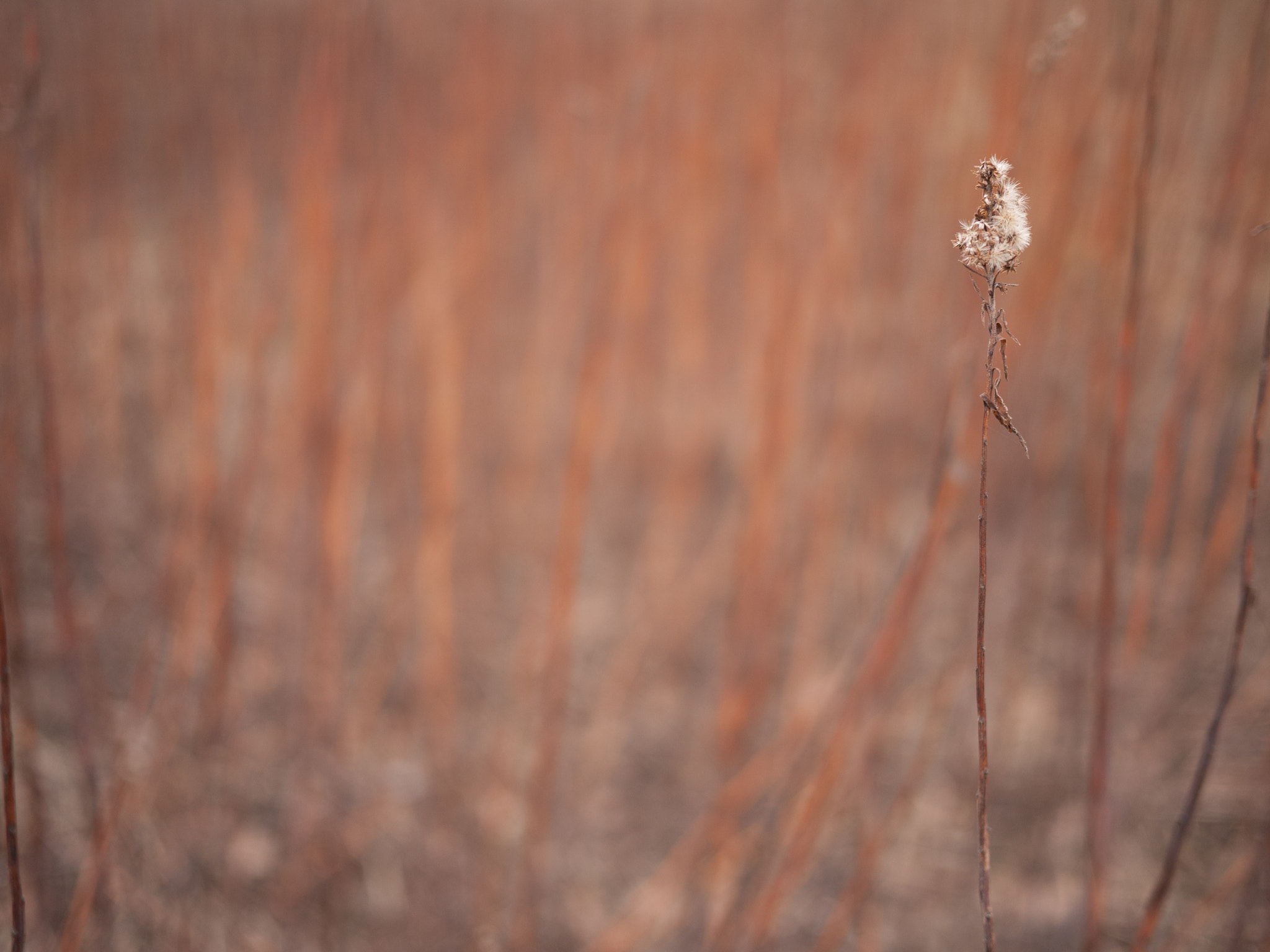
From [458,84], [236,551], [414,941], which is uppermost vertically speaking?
[458,84]

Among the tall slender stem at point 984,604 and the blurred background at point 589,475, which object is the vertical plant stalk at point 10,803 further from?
the tall slender stem at point 984,604

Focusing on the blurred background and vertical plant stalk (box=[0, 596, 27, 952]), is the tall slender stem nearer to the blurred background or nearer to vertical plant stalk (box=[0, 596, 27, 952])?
the blurred background

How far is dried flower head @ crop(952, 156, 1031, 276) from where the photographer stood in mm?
188

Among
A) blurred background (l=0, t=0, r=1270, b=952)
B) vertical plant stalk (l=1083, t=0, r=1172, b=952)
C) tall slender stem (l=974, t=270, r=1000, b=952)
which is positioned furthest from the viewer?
blurred background (l=0, t=0, r=1270, b=952)

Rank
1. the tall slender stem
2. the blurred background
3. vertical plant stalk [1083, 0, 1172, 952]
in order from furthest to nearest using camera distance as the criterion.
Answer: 1. the blurred background
2. vertical plant stalk [1083, 0, 1172, 952]
3. the tall slender stem

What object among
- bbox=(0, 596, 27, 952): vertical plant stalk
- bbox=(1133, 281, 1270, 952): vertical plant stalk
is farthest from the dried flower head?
bbox=(0, 596, 27, 952): vertical plant stalk

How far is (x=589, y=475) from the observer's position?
0.98m

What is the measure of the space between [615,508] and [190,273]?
0.92 m

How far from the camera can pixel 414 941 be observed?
75 centimetres

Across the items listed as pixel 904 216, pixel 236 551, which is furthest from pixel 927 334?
pixel 236 551

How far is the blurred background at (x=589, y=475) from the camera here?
1.97ft

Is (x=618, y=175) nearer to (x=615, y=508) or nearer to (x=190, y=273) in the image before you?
(x=190, y=273)

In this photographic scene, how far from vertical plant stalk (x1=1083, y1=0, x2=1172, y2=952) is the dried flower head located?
0.20 metres

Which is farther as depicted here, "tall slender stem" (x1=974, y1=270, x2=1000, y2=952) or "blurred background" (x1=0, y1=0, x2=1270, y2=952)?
"blurred background" (x1=0, y1=0, x2=1270, y2=952)
